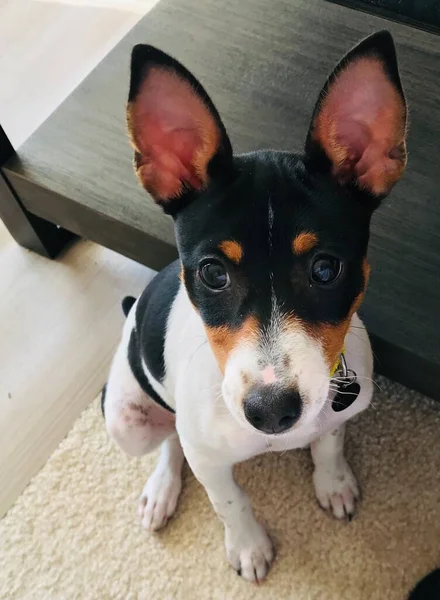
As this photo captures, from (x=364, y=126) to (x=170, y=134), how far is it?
0.34 meters

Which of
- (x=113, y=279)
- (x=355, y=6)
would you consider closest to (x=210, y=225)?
(x=355, y=6)

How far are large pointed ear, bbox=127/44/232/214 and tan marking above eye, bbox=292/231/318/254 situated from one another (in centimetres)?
20

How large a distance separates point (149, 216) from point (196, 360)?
68 centimetres

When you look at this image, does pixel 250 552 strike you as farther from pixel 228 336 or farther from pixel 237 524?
pixel 228 336

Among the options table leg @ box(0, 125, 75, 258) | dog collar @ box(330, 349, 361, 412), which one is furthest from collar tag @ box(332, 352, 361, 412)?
table leg @ box(0, 125, 75, 258)

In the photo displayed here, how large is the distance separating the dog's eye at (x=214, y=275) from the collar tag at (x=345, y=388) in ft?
1.23

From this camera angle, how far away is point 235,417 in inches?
50.9

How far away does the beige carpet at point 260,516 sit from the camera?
1.94 meters

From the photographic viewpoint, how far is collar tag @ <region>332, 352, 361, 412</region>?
1.52 meters

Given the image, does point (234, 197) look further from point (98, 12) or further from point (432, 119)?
point (98, 12)

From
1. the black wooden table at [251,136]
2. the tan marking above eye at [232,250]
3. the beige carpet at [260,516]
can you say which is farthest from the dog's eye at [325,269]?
the beige carpet at [260,516]

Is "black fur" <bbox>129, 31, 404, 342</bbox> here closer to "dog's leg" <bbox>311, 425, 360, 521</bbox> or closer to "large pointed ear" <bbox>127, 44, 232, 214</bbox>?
"large pointed ear" <bbox>127, 44, 232, 214</bbox>

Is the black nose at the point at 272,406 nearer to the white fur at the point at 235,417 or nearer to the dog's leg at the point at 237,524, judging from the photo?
the white fur at the point at 235,417

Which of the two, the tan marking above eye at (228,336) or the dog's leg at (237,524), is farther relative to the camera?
the dog's leg at (237,524)
